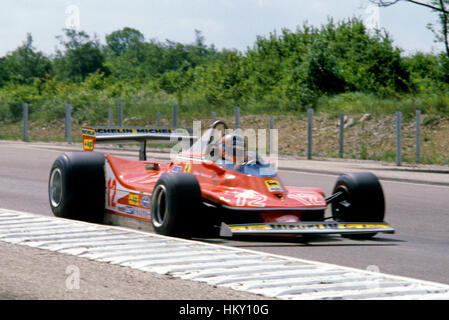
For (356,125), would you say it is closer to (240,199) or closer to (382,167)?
(382,167)

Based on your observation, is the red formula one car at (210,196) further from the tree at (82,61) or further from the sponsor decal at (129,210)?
the tree at (82,61)

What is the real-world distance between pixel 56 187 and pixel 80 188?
52 centimetres

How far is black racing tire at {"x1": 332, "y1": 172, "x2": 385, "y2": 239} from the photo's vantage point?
9.20 metres

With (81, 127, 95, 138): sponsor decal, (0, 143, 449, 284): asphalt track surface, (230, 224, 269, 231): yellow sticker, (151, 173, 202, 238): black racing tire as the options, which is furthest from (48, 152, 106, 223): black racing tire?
(230, 224, 269, 231): yellow sticker

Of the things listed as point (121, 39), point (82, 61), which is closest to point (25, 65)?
point (82, 61)

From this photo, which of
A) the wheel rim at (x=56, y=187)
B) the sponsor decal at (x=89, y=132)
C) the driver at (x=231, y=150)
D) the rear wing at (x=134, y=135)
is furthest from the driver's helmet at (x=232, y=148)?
the sponsor decal at (x=89, y=132)

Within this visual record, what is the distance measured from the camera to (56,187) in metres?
10.3

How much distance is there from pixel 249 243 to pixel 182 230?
76 cm

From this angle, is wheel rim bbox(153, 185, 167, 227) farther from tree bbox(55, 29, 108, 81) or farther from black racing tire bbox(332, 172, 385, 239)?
tree bbox(55, 29, 108, 81)

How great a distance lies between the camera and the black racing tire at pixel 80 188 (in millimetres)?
9914

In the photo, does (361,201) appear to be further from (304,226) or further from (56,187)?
(56,187)

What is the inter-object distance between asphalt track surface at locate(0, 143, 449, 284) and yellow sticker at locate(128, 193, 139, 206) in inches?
50.6
